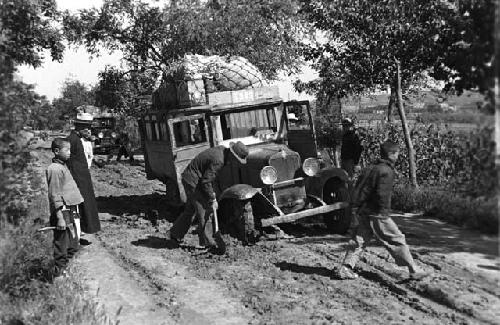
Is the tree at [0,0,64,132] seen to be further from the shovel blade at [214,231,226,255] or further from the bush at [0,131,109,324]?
the shovel blade at [214,231,226,255]

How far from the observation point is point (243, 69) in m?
10.8

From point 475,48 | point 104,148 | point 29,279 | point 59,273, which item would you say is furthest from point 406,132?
point 104,148

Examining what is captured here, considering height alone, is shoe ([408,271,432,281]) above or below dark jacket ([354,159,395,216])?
below

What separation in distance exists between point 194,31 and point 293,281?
10.2 m

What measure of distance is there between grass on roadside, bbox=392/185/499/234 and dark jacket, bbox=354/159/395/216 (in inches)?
31.5

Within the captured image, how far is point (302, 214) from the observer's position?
27.8 feet

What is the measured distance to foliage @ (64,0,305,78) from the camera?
1567cm

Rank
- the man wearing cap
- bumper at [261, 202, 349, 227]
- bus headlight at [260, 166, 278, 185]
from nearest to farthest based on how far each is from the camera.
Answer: the man wearing cap
bumper at [261, 202, 349, 227]
bus headlight at [260, 166, 278, 185]

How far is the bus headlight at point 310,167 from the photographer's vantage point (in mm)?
9133

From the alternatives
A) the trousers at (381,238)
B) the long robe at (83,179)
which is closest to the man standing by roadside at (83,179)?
the long robe at (83,179)

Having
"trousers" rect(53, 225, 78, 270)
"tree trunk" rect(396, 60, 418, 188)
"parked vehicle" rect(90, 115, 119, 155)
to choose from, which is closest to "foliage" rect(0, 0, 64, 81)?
"trousers" rect(53, 225, 78, 270)

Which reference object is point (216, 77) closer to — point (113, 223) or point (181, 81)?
point (181, 81)

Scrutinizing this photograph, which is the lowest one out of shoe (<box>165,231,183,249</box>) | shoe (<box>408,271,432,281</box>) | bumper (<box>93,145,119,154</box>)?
shoe (<box>408,271,432,281</box>)

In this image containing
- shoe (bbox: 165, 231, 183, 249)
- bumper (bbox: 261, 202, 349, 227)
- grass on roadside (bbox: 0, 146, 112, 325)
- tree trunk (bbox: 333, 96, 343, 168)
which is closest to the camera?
grass on roadside (bbox: 0, 146, 112, 325)
